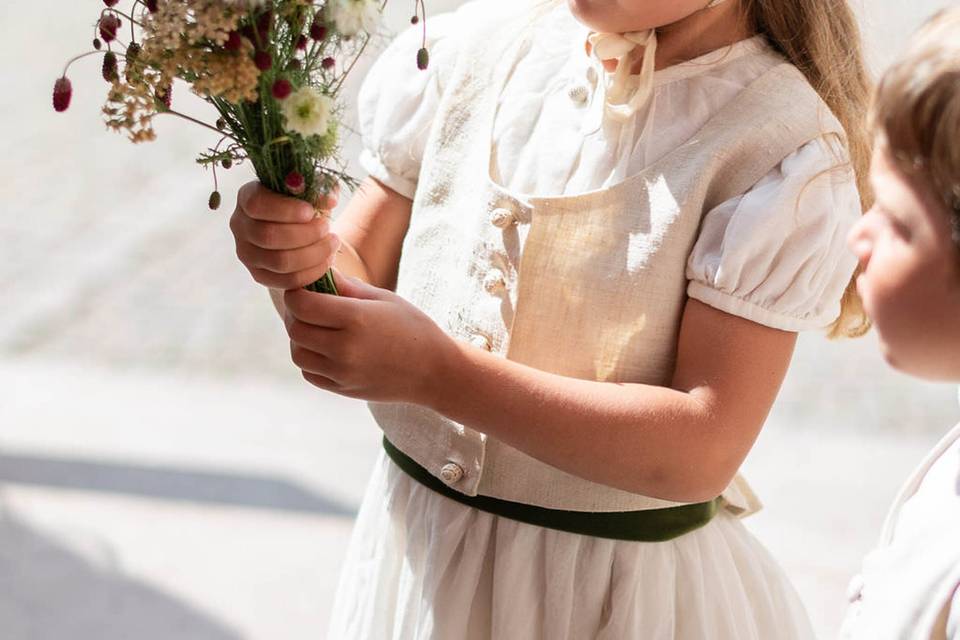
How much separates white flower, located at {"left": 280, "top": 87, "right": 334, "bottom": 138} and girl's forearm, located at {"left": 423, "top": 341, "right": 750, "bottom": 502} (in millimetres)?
256

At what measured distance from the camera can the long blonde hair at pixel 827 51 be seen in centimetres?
102

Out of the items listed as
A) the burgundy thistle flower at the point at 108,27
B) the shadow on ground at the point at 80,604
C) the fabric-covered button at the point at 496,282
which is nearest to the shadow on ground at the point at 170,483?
the shadow on ground at the point at 80,604

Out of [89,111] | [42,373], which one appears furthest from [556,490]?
[89,111]

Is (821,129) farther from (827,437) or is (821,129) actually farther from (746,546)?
(827,437)

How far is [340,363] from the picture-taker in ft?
3.05

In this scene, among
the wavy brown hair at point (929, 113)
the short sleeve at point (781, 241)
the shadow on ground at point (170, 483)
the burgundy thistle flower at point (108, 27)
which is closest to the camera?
the wavy brown hair at point (929, 113)

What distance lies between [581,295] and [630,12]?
239 millimetres

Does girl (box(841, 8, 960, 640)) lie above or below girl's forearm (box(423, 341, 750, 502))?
above

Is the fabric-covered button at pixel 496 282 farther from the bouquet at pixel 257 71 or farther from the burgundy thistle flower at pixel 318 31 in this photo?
the burgundy thistle flower at pixel 318 31

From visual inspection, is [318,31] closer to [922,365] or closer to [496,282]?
[496,282]

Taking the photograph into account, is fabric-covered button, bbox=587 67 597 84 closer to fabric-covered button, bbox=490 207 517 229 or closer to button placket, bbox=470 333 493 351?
fabric-covered button, bbox=490 207 517 229

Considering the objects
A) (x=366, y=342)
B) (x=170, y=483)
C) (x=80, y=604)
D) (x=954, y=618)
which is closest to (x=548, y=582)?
(x=366, y=342)


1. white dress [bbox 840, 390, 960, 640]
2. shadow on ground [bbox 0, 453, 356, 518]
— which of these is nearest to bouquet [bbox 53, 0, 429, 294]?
white dress [bbox 840, 390, 960, 640]

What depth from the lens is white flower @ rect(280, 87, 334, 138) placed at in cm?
77
